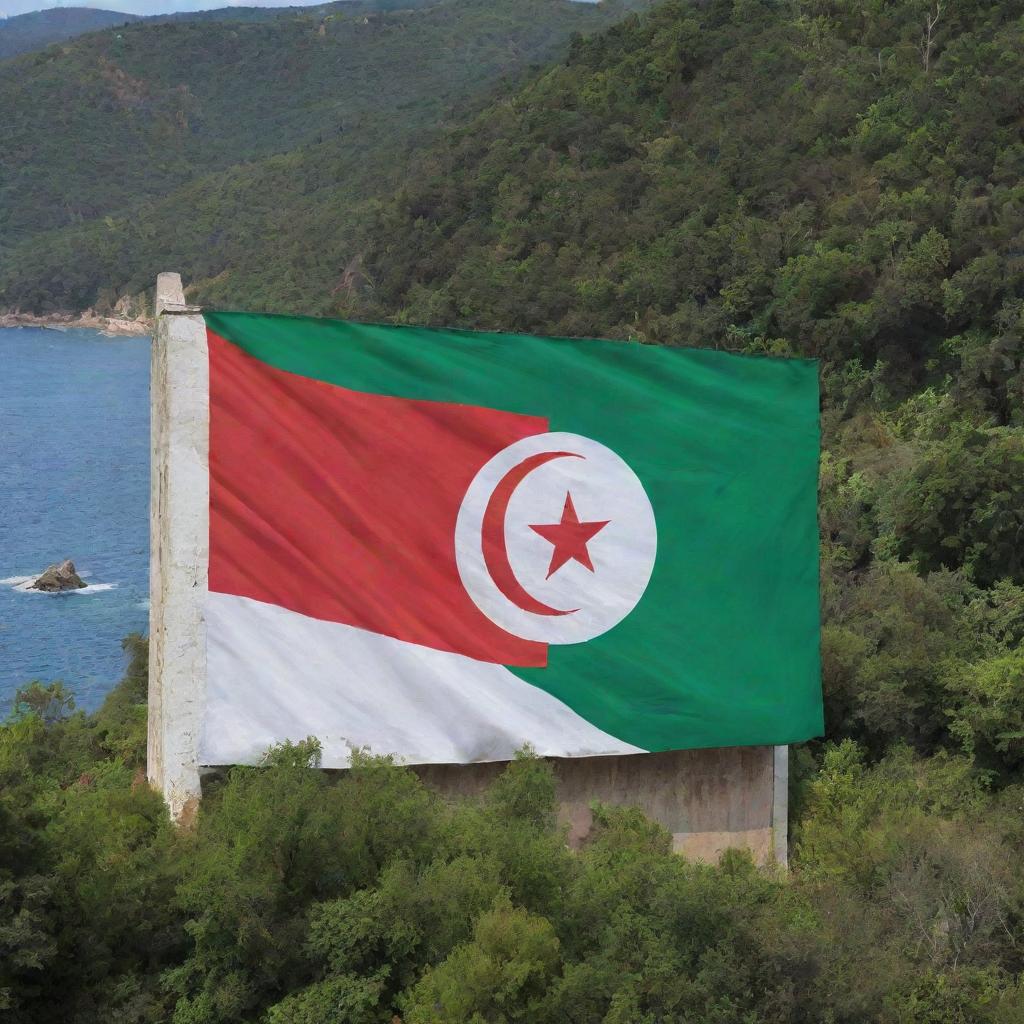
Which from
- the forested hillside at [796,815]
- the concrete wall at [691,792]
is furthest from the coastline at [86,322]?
the concrete wall at [691,792]

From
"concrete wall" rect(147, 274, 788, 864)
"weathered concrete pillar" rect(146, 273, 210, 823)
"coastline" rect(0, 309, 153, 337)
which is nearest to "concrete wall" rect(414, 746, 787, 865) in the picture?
"concrete wall" rect(147, 274, 788, 864)

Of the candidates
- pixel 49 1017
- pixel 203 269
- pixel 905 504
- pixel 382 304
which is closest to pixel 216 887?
pixel 49 1017

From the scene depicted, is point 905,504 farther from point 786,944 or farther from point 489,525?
point 786,944

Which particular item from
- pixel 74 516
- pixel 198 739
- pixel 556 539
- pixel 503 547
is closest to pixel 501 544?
pixel 503 547

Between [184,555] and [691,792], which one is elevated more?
[184,555]

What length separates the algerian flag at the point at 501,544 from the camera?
1217 centimetres

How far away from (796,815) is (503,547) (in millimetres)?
4502

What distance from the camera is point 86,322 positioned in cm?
16075

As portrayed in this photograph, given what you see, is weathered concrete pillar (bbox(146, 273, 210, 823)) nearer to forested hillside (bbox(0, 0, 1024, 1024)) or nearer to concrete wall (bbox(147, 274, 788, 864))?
concrete wall (bbox(147, 274, 788, 864))

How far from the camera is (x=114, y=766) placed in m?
14.5

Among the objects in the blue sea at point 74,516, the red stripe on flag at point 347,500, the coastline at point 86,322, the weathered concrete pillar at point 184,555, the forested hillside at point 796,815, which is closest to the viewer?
the forested hillside at point 796,815

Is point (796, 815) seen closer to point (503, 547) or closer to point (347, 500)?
point (503, 547)

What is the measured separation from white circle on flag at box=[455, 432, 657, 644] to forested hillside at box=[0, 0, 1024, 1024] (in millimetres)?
1488

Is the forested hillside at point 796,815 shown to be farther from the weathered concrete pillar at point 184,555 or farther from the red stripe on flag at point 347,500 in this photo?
the red stripe on flag at point 347,500
